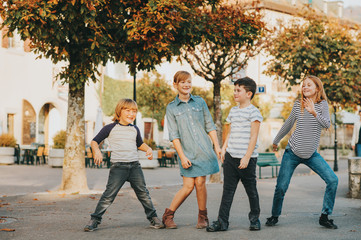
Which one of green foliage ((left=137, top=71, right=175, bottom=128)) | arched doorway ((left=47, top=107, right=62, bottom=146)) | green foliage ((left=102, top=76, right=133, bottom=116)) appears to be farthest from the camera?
green foliage ((left=102, top=76, right=133, bottom=116))

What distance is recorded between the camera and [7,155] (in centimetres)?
2317

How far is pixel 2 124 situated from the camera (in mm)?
27516

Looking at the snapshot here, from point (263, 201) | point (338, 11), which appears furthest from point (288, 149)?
point (338, 11)

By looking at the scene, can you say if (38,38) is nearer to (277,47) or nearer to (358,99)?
(277,47)

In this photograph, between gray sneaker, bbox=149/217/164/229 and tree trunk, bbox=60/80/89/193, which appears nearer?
gray sneaker, bbox=149/217/164/229

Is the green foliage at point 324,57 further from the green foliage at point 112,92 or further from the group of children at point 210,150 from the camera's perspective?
the green foliage at point 112,92

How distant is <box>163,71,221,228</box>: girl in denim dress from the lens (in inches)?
257

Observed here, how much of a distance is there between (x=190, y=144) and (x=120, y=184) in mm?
921

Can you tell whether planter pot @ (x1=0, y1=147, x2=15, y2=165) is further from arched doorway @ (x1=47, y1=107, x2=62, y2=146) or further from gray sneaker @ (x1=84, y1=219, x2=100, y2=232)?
gray sneaker @ (x1=84, y1=219, x2=100, y2=232)

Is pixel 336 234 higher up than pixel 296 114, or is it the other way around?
pixel 296 114

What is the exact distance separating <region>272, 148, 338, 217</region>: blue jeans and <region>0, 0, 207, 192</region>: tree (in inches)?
169

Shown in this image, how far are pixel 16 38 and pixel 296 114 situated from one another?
24.1m

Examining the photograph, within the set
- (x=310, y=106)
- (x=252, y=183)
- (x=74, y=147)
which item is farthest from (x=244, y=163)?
(x=74, y=147)

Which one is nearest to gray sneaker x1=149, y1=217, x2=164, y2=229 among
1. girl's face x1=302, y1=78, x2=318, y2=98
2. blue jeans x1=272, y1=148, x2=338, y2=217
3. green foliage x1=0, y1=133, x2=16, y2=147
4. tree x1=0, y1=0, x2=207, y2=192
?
blue jeans x1=272, y1=148, x2=338, y2=217
